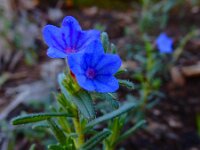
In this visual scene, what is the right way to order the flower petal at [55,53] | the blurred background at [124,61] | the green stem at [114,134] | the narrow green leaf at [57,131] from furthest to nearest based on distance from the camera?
the blurred background at [124,61], the green stem at [114,134], the narrow green leaf at [57,131], the flower petal at [55,53]

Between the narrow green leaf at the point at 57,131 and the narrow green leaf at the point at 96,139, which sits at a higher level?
the narrow green leaf at the point at 57,131

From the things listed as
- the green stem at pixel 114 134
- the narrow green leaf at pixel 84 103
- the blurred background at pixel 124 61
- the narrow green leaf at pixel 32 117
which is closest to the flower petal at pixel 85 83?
the narrow green leaf at pixel 84 103

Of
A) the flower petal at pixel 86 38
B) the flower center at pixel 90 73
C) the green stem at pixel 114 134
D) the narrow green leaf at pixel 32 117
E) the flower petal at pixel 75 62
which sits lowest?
the green stem at pixel 114 134

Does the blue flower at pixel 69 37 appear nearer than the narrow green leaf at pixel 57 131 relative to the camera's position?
Yes

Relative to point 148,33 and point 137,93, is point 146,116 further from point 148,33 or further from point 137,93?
point 148,33

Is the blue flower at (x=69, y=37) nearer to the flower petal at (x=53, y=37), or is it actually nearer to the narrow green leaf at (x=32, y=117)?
the flower petal at (x=53, y=37)

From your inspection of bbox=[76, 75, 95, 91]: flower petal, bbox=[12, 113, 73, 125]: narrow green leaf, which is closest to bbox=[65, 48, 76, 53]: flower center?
bbox=[76, 75, 95, 91]: flower petal

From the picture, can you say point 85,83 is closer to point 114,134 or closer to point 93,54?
point 93,54

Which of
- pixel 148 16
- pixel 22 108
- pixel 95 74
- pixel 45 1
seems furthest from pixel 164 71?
pixel 95 74
